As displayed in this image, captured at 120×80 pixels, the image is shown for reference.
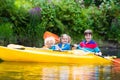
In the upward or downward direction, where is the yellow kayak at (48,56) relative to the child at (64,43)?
downward

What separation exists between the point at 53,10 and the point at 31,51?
24.5ft

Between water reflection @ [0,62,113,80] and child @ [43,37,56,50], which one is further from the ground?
child @ [43,37,56,50]

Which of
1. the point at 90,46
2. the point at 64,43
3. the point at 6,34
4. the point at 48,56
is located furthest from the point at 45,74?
the point at 6,34

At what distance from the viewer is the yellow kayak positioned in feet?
43.9

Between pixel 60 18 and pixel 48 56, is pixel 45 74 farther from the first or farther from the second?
pixel 60 18

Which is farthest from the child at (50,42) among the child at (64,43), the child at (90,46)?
the child at (90,46)

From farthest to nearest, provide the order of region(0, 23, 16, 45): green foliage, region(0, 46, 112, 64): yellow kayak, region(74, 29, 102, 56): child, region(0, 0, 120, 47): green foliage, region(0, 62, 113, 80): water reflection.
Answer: region(0, 0, 120, 47): green foliage < region(0, 23, 16, 45): green foliage < region(74, 29, 102, 56): child < region(0, 46, 112, 64): yellow kayak < region(0, 62, 113, 80): water reflection

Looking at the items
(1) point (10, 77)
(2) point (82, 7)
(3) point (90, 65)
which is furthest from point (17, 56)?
(2) point (82, 7)

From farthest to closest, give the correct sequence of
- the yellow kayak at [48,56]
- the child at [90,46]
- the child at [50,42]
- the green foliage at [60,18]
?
the green foliage at [60,18], the child at [90,46], the child at [50,42], the yellow kayak at [48,56]

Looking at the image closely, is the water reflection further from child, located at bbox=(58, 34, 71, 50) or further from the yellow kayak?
child, located at bbox=(58, 34, 71, 50)

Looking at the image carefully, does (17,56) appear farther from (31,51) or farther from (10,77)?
(10,77)

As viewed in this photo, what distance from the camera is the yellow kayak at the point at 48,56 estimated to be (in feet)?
43.9

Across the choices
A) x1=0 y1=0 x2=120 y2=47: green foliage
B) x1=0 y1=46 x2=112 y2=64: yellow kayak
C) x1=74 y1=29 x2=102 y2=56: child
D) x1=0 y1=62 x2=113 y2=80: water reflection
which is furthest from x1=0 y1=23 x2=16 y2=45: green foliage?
x1=0 y1=62 x2=113 y2=80: water reflection

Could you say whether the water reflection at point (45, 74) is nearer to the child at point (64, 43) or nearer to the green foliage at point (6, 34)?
the child at point (64, 43)
